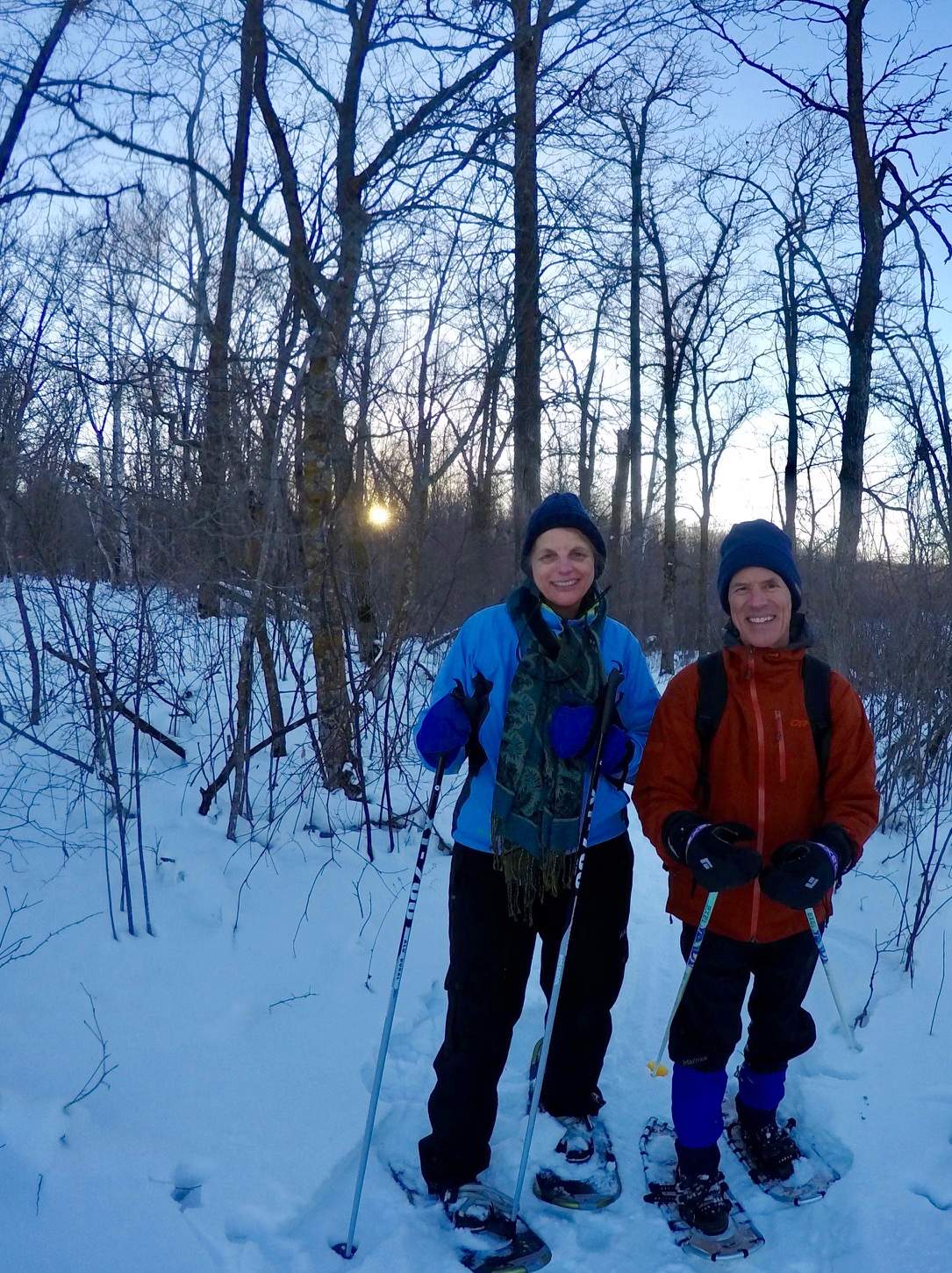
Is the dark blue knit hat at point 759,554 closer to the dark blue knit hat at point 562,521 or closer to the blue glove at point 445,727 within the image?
the dark blue knit hat at point 562,521

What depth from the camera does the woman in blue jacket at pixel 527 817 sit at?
7.86 ft

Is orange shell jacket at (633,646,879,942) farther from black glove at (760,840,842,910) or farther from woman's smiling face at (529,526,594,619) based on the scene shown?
woman's smiling face at (529,526,594,619)

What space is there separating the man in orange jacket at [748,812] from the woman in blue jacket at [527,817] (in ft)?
0.67

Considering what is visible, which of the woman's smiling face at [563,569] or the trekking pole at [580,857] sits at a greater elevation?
the woman's smiling face at [563,569]

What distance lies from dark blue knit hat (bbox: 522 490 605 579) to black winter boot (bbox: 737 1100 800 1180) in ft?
6.03

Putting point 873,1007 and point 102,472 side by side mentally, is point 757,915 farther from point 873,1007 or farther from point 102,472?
point 102,472

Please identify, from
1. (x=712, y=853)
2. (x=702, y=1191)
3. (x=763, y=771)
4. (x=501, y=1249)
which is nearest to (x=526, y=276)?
(x=763, y=771)

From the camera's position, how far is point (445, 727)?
240 centimetres

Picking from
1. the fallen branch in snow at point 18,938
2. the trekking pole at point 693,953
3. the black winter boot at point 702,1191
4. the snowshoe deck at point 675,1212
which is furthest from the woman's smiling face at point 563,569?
the fallen branch in snow at point 18,938

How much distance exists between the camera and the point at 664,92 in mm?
7070

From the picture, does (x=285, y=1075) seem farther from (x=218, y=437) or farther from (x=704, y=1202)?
(x=218, y=437)

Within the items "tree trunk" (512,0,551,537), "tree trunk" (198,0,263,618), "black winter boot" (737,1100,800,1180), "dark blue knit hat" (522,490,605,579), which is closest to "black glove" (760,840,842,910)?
"black winter boot" (737,1100,800,1180)

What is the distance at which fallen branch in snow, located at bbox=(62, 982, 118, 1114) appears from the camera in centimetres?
249

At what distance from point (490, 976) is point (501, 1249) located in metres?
0.71
